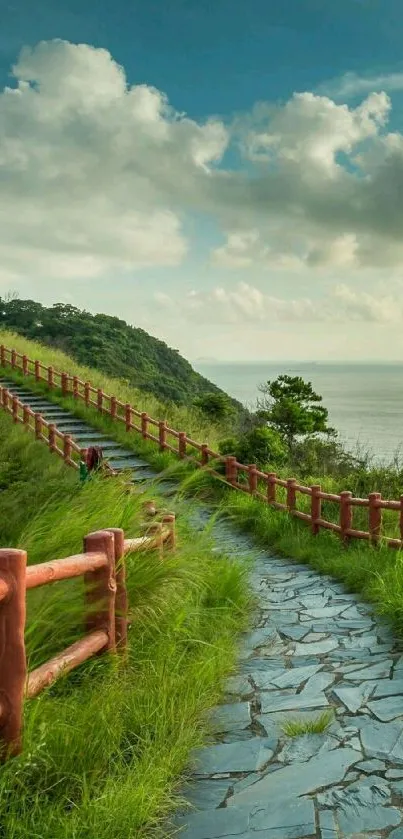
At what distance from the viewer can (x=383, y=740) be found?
4129 mm


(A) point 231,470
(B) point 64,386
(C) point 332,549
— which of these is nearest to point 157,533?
(C) point 332,549

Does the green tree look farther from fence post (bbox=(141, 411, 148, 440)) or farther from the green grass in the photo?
the green grass

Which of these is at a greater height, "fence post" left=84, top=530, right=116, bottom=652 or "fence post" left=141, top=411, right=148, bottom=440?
"fence post" left=141, top=411, right=148, bottom=440

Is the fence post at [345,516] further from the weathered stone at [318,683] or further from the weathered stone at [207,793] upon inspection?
the weathered stone at [207,793]

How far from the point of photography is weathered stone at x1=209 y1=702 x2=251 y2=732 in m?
4.42

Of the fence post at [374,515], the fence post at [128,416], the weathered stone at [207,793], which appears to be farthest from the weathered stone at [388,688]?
the fence post at [128,416]

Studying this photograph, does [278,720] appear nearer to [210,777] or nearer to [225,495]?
[210,777]

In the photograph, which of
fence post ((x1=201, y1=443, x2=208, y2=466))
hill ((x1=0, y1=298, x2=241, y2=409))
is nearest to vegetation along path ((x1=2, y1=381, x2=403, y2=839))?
Result: fence post ((x1=201, y1=443, x2=208, y2=466))

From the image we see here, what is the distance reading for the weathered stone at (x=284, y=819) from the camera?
10.8ft

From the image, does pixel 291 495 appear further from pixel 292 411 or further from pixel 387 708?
pixel 292 411

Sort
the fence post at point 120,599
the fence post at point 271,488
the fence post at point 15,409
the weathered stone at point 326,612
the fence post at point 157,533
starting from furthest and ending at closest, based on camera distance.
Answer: the fence post at point 15,409
the fence post at point 271,488
the weathered stone at point 326,612
the fence post at point 157,533
the fence post at point 120,599

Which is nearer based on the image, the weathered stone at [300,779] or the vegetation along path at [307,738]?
the vegetation along path at [307,738]

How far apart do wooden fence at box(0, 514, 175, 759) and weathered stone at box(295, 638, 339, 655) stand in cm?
133

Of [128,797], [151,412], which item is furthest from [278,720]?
[151,412]
